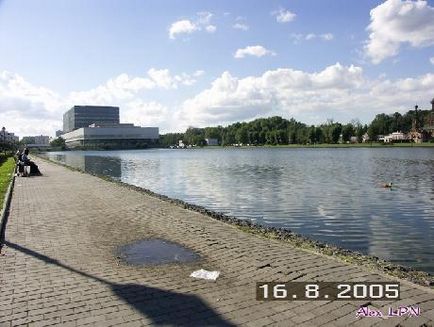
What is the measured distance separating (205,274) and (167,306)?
5.68 ft

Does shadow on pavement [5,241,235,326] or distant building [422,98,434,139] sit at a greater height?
distant building [422,98,434,139]

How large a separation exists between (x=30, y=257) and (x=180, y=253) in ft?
10.9

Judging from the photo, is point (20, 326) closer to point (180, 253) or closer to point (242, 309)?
point (242, 309)

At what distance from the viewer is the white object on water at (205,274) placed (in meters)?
8.38

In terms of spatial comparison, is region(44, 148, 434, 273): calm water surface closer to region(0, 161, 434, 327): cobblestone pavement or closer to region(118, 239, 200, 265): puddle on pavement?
region(0, 161, 434, 327): cobblestone pavement

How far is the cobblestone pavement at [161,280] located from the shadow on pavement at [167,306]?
15 mm

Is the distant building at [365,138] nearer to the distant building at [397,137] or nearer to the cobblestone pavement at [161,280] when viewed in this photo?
the distant building at [397,137]

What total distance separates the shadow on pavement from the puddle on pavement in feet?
5.31

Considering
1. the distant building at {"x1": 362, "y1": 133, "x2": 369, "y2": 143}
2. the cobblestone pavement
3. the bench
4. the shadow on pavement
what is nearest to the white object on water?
the cobblestone pavement

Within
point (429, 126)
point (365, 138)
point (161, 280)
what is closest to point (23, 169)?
point (161, 280)

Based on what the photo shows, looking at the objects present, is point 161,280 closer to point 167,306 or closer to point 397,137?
point 167,306

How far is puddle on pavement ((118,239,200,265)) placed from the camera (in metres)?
9.74

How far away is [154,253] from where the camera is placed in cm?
1041

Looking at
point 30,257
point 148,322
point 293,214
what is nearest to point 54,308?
point 148,322
